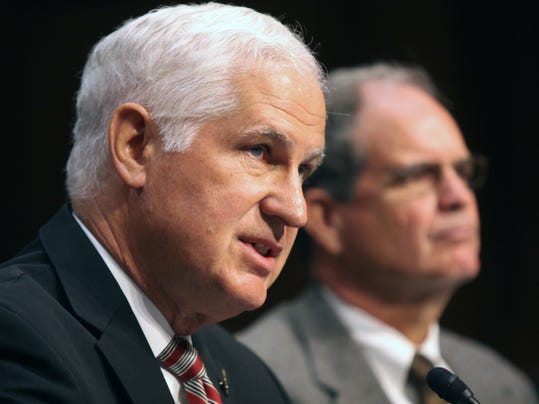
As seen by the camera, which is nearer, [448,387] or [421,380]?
[448,387]

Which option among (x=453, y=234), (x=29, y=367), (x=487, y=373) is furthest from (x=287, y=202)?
(x=487, y=373)

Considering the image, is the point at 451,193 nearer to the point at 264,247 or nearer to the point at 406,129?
the point at 406,129

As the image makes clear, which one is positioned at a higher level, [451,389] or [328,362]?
[451,389]

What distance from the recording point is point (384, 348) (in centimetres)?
326

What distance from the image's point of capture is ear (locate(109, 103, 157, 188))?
6.48 feet

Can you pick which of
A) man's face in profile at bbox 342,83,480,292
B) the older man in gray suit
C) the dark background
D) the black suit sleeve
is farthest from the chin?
the dark background

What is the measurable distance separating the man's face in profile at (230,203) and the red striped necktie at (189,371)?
0.33ft

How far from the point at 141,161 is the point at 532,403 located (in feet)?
7.21

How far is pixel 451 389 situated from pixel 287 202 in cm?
52

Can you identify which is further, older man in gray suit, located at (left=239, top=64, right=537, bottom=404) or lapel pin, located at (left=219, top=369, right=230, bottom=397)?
older man in gray suit, located at (left=239, top=64, right=537, bottom=404)

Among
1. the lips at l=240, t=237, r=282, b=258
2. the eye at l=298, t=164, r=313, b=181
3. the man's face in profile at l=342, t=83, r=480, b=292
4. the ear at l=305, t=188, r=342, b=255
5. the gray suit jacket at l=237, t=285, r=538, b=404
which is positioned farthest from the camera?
the ear at l=305, t=188, r=342, b=255

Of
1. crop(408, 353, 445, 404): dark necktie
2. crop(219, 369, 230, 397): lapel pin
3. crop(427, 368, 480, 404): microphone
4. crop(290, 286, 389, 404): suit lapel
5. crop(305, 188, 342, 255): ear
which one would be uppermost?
crop(427, 368, 480, 404): microphone

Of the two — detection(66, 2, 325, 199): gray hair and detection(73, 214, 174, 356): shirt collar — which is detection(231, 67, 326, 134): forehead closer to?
detection(66, 2, 325, 199): gray hair

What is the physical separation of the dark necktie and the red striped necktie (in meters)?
1.31
